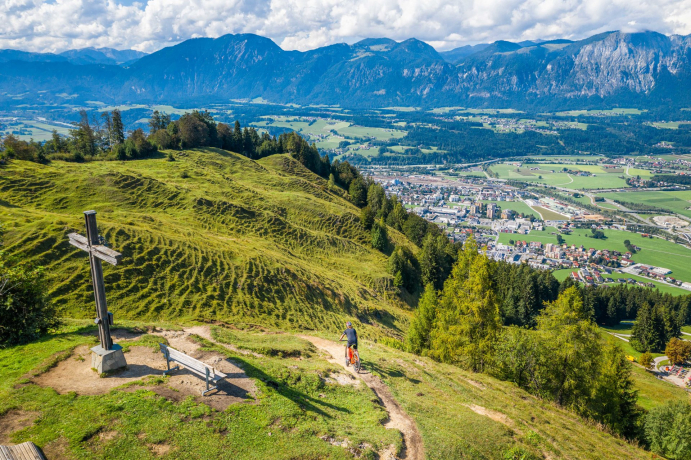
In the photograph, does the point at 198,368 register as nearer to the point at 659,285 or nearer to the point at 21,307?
the point at 21,307

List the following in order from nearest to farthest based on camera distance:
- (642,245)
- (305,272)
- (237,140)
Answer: (305,272)
(237,140)
(642,245)

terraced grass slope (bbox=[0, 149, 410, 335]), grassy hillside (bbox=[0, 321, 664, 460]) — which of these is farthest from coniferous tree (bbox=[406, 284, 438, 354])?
grassy hillside (bbox=[0, 321, 664, 460])

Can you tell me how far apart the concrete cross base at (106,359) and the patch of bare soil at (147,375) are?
1.03 ft

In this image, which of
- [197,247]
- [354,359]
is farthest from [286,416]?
[197,247]

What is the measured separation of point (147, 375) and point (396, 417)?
1185 centimetres

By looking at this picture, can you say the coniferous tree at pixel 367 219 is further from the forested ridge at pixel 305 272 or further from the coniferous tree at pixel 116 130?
the coniferous tree at pixel 116 130

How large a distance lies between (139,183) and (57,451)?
58.0 metres

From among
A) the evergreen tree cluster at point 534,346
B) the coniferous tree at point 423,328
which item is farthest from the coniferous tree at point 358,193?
the evergreen tree cluster at point 534,346

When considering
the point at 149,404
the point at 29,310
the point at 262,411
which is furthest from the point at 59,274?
the point at 262,411

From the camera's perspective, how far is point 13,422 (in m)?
12.4

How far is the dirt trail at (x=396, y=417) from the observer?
15034 mm

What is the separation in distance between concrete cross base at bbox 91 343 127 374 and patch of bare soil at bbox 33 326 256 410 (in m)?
0.31

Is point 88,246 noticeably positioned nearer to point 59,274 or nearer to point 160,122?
point 59,274

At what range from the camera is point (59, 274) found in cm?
2820
